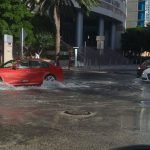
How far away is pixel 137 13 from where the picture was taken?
151m

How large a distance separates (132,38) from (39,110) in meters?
74.0

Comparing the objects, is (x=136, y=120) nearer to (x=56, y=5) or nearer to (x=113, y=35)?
(x=56, y=5)

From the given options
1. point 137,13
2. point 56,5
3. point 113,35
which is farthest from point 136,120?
point 137,13

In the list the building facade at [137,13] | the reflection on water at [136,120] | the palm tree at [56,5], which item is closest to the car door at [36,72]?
the reflection on water at [136,120]

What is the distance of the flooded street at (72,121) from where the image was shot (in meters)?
9.27

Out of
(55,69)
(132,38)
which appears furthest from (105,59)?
(55,69)

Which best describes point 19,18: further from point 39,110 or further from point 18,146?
point 18,146

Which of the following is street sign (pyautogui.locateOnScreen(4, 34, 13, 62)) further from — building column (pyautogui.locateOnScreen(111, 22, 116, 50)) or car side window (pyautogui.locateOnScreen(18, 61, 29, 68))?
building column (pyautogui.locateOnScreen(111, 22, 116, 50))

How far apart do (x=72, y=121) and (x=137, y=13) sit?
14181cm

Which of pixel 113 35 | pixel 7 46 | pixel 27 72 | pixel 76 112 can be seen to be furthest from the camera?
pixel 113 35

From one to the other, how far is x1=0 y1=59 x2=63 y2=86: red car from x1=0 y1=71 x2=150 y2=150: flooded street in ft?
13.1

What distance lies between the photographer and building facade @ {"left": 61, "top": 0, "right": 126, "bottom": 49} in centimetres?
7161

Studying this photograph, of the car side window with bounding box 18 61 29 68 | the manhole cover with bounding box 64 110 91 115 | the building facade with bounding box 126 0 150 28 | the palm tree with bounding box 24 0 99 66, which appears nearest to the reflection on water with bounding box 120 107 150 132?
the manhole cover with bounding box 64 110 91 115

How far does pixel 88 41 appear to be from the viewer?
299 ft
